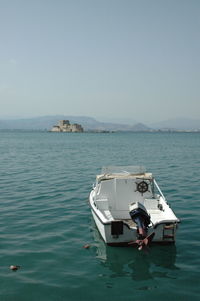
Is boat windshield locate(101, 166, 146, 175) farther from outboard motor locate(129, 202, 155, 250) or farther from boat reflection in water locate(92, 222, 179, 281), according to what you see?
boat reflection in water locate(92, 222, 179, 281)

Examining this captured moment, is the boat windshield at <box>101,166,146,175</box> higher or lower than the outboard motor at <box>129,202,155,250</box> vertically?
higher

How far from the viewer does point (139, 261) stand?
12.0 m

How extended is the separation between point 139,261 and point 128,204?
4937 millimetres

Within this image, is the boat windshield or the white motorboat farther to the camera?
the boat windshield

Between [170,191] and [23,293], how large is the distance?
685 inches

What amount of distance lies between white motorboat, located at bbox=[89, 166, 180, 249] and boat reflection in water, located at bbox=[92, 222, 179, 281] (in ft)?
1.25

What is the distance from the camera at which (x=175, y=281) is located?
10.6m

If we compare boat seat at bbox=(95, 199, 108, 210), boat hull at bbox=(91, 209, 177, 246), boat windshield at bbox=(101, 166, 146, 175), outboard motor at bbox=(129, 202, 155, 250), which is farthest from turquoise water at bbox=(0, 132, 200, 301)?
boat windshield at bbox=(101, 166, 146, 175)

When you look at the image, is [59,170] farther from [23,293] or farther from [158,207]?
[23,293]

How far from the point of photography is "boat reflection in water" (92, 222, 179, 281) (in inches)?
443

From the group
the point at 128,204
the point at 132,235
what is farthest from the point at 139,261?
the point at 128,204

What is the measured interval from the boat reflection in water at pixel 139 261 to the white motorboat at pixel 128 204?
38 centimetres

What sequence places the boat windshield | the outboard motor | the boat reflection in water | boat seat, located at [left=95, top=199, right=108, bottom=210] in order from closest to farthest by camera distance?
1. the boat reflection in water
2. the outboard motor
3. boat seat, located at [left=95, top=199, right=108, bottom=210]
4. the boat windshield

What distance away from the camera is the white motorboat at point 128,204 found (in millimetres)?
12875
